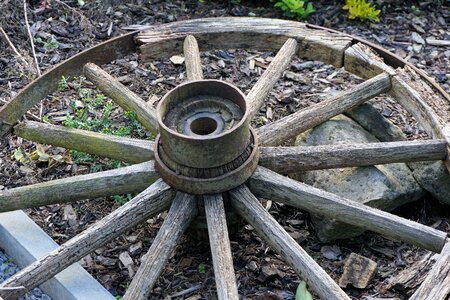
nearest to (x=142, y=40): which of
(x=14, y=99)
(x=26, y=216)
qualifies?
(x=14, y=99)

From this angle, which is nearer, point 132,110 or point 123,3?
point 132,110

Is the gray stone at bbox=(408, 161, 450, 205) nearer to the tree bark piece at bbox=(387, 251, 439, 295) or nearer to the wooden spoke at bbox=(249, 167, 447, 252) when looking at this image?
the tree bark piece at bbox=(387, 251, 439, 295)

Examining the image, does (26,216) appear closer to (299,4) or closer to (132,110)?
(132,110)

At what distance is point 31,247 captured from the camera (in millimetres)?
2617

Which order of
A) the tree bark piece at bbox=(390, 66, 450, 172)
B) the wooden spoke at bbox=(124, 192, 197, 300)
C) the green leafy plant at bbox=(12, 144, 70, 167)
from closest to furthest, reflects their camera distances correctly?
the wooden spoke at bbox=(124, 192, 197, 300), the tree bark piece at bbox=(390, 66, 450, 172), the green leafy plant at bbox=(12, 144, 70, 167)

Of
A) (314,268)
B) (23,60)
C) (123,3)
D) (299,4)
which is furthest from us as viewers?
(123,3)

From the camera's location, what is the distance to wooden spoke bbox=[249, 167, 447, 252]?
2197mm

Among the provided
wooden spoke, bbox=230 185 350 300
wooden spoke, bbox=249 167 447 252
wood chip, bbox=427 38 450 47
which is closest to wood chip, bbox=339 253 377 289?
wooden spoke, bbox=249 167 447 252

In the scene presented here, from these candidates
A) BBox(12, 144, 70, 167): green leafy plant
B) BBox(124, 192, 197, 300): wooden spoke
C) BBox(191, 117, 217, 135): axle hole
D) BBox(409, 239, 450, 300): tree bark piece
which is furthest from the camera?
BBox(12, 144, 70, 167): green leafy plant

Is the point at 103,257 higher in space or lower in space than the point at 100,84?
lower

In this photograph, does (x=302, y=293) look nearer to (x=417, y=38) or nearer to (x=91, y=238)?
Answer: (x=91, y=238)

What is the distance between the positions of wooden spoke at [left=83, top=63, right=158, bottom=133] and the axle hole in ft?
1.03

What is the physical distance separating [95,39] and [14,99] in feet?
4.20

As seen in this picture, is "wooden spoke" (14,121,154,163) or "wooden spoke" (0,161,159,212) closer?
"wooden spoke" (0,161,159,212)
